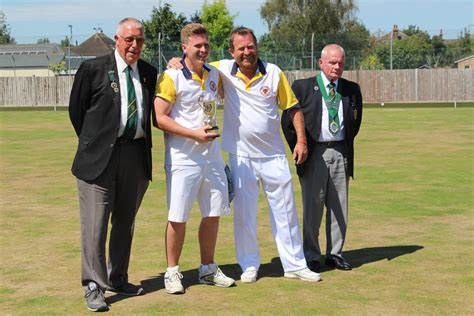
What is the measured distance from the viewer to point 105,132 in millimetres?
6309

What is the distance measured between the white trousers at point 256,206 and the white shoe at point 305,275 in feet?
0.12

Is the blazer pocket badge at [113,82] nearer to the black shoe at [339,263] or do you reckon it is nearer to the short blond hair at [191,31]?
the short blond hair at [191,31]

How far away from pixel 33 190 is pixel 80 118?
640 centimetres

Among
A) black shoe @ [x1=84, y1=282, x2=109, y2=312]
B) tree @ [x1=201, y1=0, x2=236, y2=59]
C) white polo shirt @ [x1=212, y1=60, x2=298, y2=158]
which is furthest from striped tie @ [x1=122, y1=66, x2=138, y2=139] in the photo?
tree @ [x1=201, y1=0, x2=236, y2=59]

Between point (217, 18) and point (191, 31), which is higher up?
point (217, 18)

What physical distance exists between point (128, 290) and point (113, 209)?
2.18 ft

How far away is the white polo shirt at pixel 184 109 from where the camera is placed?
21.5 feet

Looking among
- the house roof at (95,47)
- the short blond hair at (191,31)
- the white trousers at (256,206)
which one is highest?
the house roof at (95,47)

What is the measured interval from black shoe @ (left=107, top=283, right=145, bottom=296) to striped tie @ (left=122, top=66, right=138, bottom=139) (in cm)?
124

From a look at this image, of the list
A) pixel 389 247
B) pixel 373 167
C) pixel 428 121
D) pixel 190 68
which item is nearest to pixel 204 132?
pixel 190 68

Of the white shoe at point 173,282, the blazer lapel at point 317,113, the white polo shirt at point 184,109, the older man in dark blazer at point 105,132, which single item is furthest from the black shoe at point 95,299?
the blazer lapel at point 317,113

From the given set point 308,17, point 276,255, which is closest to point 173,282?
point 276,255

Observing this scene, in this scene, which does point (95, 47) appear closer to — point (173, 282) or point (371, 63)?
point (371, 63)

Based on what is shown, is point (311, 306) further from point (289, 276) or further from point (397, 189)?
point (397, 189)
